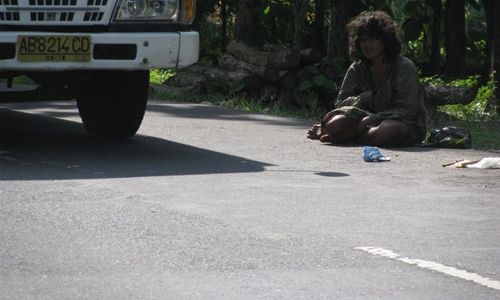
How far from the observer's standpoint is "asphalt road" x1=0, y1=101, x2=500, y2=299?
5.42 meters

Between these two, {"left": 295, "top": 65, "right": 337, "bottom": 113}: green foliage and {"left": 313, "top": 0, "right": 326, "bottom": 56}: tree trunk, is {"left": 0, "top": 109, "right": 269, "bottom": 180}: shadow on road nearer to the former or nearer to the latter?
{"left": 295, "top": 65, "right": 337, "bottom": 113}: green foliage

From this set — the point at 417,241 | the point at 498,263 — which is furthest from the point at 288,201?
the point at 498,263

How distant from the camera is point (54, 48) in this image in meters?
9.05

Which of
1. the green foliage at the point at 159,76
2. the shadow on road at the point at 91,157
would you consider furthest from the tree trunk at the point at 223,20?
the shadow on road at the point at 91,157

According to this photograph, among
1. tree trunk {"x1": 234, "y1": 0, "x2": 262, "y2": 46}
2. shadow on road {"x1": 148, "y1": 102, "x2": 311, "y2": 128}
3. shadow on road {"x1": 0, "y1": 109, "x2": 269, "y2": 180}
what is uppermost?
tree trunk {"x1": 234, "y1": 0, "x2": 262, "y2": 46}

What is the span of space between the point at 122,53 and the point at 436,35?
10.7 m

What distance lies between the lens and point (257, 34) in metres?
18.8

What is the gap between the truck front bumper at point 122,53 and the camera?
8.96m

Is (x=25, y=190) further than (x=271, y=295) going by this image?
Yes

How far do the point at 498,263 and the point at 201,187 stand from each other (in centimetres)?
257

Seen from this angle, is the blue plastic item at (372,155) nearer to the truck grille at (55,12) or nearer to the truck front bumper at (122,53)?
the truck front bumper at (122,53)

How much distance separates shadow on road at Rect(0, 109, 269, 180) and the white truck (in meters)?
0.49

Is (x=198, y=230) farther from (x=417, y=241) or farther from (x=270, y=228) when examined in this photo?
(x=417, y=241)

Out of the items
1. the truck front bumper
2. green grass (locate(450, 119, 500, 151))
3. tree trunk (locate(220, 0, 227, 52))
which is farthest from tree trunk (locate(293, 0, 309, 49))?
the truck front bumper
